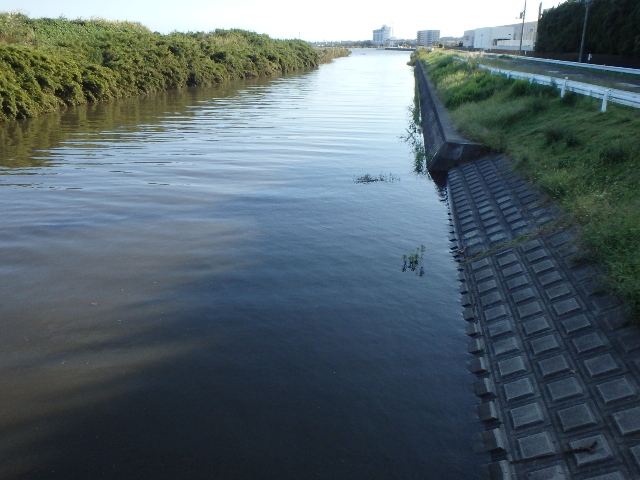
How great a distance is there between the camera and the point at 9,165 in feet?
59.3

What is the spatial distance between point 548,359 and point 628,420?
148 centimetres

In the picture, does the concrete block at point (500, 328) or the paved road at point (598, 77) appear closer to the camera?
the concrete block at point (500, 328)

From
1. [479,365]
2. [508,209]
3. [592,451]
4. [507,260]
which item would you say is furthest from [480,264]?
[592,451]

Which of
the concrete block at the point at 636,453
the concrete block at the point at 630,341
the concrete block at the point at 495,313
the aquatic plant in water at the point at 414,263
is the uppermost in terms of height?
the concrete block at the point at 630,341

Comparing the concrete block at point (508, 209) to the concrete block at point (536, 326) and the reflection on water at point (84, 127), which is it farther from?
the reflection on water at point (84, 127)

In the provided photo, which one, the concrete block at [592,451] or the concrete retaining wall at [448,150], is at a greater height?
the concrete retaining wall at [448,150]

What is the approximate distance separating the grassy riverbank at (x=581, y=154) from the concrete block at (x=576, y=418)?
50.8 inches

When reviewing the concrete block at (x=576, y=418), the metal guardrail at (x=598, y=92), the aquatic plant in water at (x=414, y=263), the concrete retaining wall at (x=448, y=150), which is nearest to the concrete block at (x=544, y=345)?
the concrete block at (x=576, y=418)

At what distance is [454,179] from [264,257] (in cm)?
798

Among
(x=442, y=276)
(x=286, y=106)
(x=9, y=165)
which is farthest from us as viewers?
(x=286, y=106)

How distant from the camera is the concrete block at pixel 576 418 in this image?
5.32 metres

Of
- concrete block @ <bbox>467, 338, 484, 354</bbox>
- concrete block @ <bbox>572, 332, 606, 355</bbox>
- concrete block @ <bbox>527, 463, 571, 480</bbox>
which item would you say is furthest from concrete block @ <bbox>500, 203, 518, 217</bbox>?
concrete block @ <bbox>527, 463, 571, 480</bbox>

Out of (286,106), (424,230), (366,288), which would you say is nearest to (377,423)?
(366,288)

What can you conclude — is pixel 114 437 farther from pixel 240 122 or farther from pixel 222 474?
pixel 240 122
